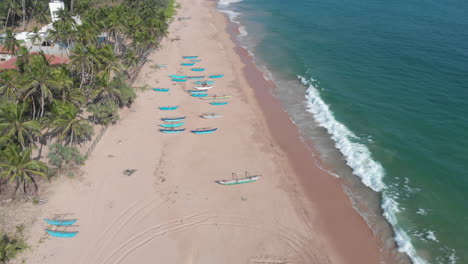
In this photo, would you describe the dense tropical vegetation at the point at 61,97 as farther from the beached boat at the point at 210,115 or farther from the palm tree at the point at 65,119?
the beached boat at the point at 210,115

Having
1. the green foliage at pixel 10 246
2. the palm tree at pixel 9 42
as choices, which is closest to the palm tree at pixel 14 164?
the green foliage at pixel 10 246

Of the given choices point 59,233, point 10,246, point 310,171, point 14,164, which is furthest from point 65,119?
point 310,171

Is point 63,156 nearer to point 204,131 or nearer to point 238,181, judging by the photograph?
point 204,131

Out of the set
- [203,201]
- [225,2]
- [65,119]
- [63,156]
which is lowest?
[203,201]

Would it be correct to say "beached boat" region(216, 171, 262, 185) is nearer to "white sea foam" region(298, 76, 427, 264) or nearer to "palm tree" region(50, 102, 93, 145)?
"white sea foam" region(298, 76, 427, 264)

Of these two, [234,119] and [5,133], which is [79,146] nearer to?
[5,133]
